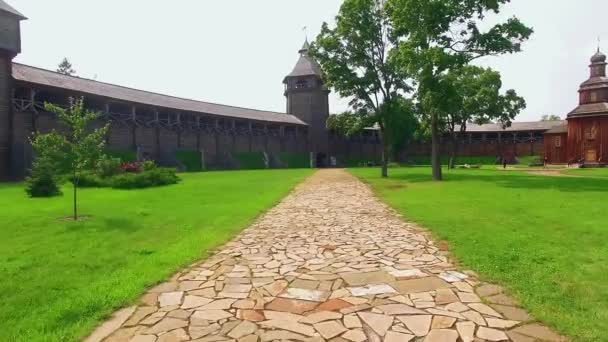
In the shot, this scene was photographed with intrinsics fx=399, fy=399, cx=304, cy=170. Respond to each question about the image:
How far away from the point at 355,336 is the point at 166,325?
1.89 m

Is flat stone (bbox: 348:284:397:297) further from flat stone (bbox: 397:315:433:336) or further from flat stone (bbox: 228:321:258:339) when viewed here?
flat stone (bbox: 228:321:258:339)

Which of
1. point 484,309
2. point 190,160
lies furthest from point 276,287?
point 190,160

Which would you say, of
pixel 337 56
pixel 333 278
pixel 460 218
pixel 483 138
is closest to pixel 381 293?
pixel 333 278

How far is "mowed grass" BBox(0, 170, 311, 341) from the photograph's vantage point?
4297 mm

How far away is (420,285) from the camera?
5121mm

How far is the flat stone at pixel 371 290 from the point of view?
15.9ft

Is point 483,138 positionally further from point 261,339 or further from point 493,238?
point 261,339

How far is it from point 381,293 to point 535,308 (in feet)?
5.35

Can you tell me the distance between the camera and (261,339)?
3684 millimetres

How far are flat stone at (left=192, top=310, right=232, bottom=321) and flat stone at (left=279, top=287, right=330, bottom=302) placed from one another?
79 centimetres

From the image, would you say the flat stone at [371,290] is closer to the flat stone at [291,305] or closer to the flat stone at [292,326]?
the flat stone at [291,305]

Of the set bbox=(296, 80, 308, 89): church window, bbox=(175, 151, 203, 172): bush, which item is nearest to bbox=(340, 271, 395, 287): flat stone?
bbox=(175, 151, 203, 172): bush

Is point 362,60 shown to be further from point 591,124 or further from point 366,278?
point 591,124

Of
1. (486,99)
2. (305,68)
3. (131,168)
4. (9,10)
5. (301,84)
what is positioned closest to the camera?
(131,168)
